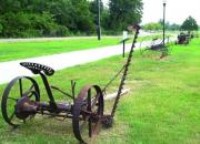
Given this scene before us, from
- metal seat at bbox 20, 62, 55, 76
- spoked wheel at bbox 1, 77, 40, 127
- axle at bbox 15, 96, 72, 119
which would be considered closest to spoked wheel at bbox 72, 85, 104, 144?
axle at bbox 15, 96, 72, 119

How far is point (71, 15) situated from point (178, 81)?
2569 inches

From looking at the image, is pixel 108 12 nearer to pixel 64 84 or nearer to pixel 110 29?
pixel 110 29

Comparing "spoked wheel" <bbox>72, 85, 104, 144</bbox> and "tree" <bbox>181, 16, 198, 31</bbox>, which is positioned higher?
"spoked wheel" <bbox>72, 85, 104, 144</bbox>

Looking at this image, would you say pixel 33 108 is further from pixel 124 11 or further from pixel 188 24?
pixel 124 11

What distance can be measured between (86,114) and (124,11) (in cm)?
9210

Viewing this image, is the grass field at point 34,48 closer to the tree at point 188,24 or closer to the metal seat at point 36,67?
the metal seat at point 36,67

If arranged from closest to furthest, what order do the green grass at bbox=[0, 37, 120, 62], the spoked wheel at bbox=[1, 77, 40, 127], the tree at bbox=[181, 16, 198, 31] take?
the spoked wheel at bbox=[1, 77, 40, 127] → the green grass at bbox=[0, 37, 120, 62] → the tree at bbox=[181, 16, 198, 31]

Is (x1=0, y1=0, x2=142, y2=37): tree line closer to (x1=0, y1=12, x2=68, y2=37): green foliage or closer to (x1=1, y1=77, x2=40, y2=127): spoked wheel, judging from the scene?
(x1=0, y1=12, x2=68, y2=37): green foliage

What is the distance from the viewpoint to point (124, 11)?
97.1 m

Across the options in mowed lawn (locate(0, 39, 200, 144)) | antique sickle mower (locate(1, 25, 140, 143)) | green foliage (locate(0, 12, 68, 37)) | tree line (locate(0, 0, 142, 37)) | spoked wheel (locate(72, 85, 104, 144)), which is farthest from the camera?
tree line (locate(0, 0, 142, 37))

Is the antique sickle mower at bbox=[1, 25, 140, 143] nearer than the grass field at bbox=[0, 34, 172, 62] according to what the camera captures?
Yes

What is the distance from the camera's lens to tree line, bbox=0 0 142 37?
194 ft

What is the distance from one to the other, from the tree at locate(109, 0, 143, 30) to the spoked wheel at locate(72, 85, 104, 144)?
8769cm

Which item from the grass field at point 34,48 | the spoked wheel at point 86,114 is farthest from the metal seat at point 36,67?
the grass field at point 34,48
